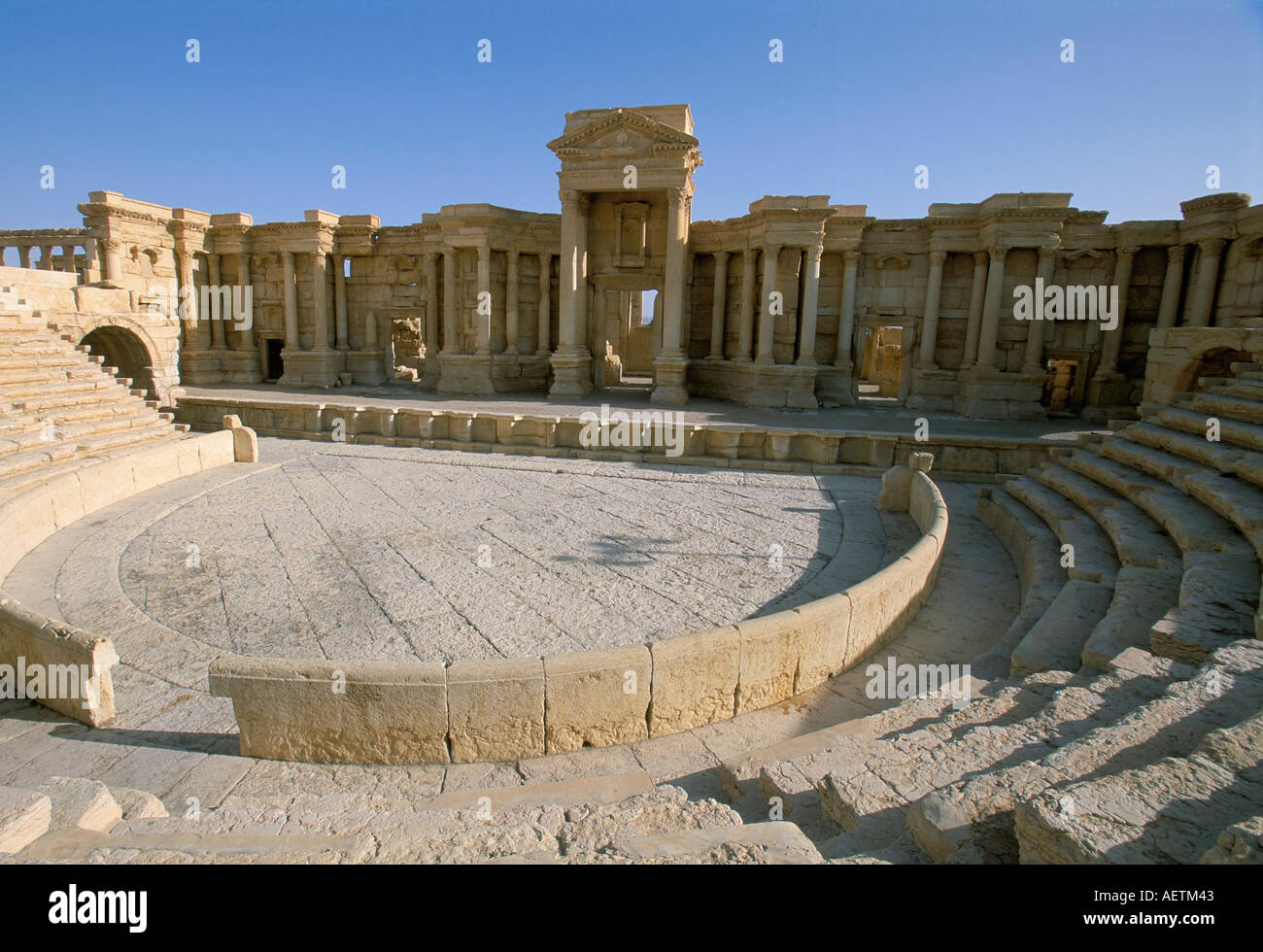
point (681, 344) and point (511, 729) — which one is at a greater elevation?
point (681, 344)

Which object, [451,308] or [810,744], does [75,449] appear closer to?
[810,744]

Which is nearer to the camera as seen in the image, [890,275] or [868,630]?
[868,630]

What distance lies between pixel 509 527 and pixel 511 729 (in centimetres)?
502

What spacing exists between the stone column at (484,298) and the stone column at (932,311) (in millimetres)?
13610

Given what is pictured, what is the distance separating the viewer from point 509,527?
930cm

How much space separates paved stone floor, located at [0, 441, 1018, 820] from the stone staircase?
2.72 meters

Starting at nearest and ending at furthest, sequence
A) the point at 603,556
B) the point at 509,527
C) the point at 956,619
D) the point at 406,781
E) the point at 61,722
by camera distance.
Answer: the point at 406,781, the point at 61,722, the point at 956,619, the point at 603,556, the point at 509,527

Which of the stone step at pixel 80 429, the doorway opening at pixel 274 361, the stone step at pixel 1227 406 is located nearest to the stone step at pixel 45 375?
the stone step at pixel 80 429

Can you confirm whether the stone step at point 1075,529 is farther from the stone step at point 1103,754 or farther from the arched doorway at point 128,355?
the arched doorway at point 128,355

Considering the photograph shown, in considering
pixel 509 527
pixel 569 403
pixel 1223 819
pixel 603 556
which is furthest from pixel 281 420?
pixel 1223 819

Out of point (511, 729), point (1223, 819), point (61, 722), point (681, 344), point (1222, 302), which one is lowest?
point (61, 722)

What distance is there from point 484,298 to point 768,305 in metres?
9.01

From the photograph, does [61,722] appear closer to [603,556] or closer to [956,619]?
[603,556]

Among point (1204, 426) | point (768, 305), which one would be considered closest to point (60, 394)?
point (768, 305)
